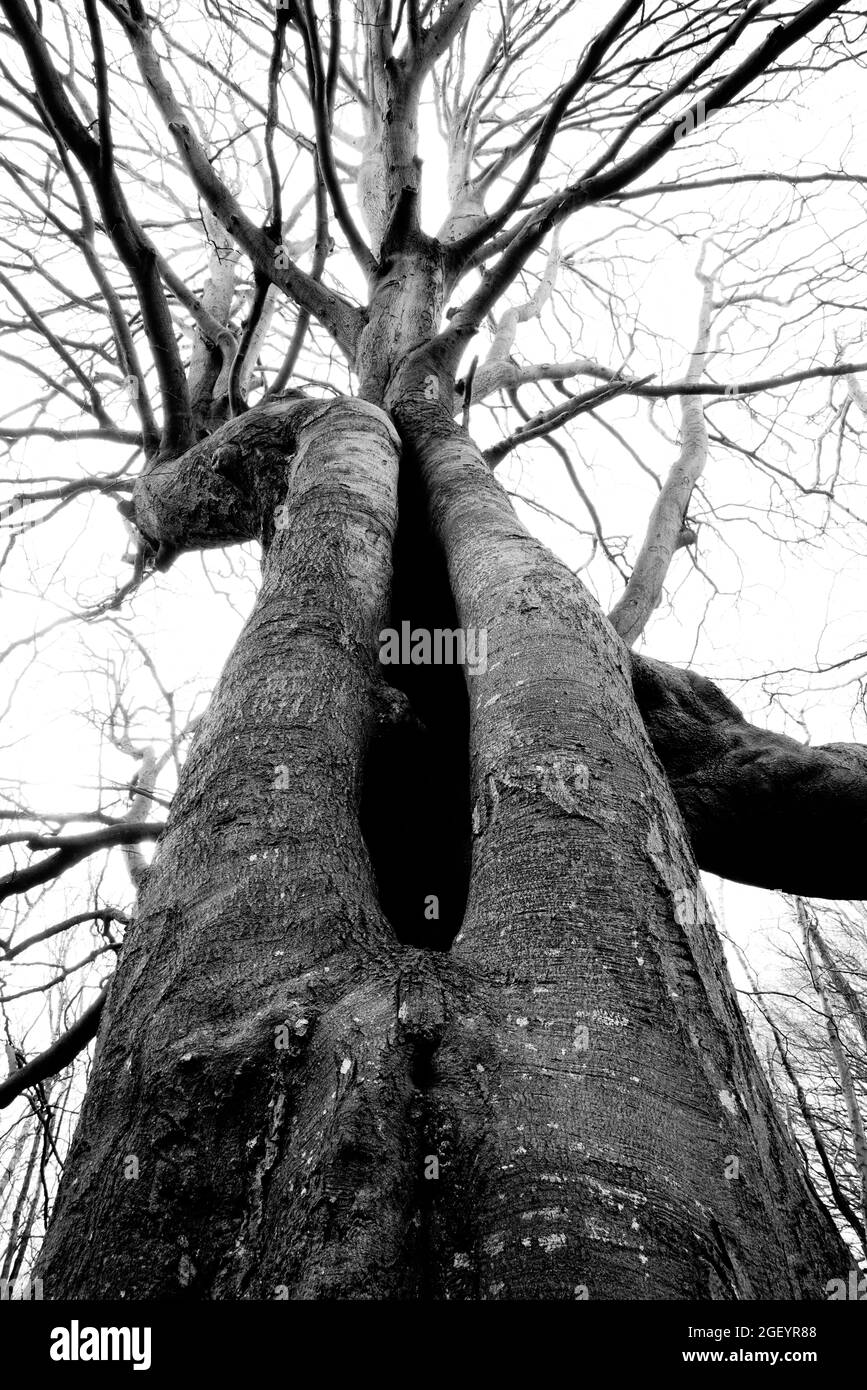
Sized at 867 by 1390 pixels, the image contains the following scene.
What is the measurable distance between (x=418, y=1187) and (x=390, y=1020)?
14cm

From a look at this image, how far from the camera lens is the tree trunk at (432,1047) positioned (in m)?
0.63

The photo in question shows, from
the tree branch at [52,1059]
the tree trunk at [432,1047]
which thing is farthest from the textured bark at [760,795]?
the tree branch at [52,1059]

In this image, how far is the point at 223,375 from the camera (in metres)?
3.21

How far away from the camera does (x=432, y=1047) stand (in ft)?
2.48

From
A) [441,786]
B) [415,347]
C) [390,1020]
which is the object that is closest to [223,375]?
[415,347]

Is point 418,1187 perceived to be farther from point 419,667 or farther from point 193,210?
point 193,210

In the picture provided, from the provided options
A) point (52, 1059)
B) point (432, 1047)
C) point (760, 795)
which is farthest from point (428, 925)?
point (52, 1059)

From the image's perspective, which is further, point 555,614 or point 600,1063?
point 555,614

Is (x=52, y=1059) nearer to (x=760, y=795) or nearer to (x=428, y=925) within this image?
(x=428, y=925)

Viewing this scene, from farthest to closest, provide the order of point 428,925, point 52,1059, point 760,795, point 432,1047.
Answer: point 52,1059, point 760,795, point 428,925, point 432,1047

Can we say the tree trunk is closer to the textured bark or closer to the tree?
the tree

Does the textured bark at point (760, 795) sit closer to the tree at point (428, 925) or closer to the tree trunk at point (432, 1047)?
the tree at point (428, 925)

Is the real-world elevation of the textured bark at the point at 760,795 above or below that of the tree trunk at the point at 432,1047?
above

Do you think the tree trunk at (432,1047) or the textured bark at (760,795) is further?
the textured bark at (760,795)
